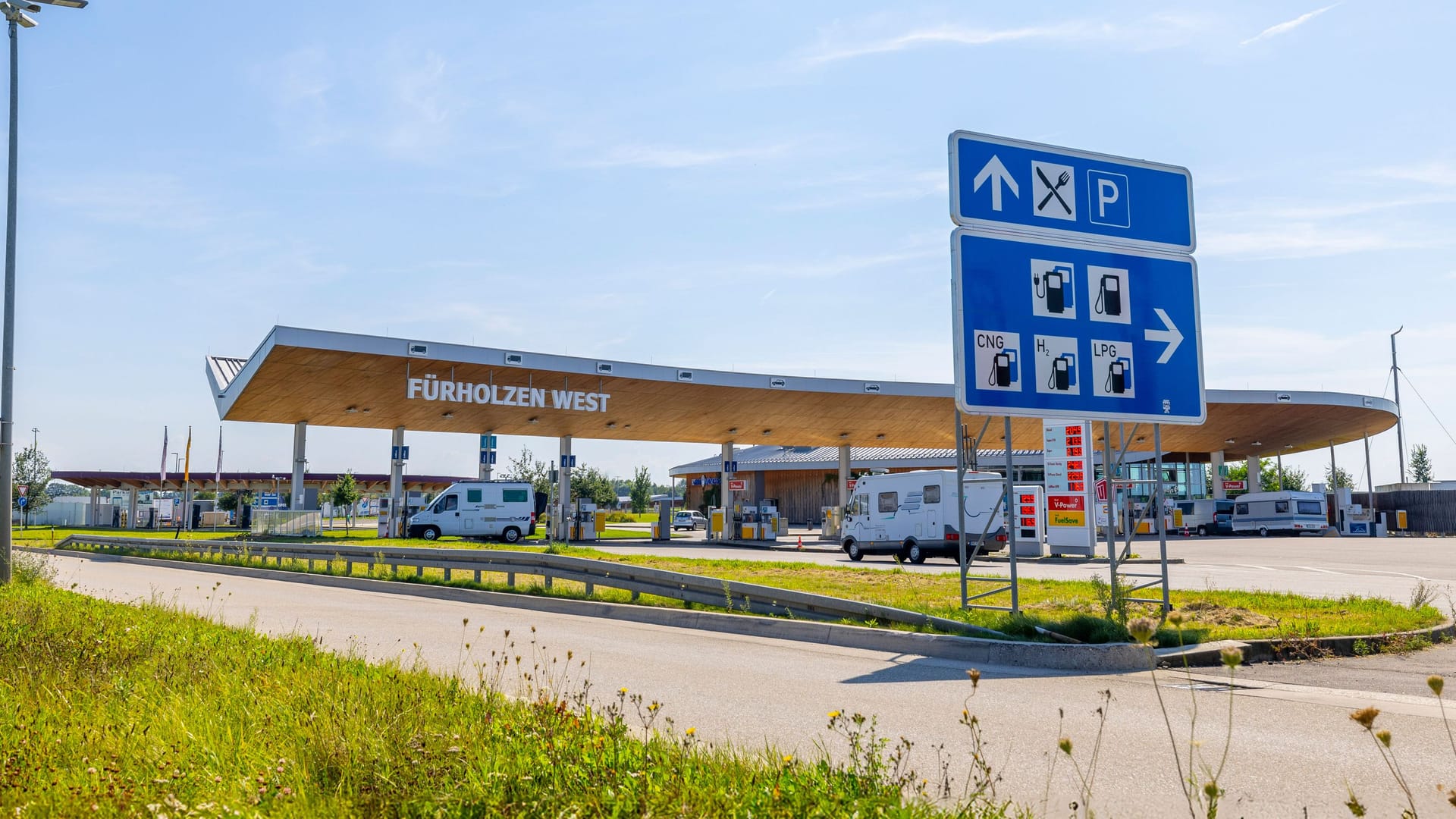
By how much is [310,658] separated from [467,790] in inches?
175

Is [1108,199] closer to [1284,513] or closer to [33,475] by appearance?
[1284,513]

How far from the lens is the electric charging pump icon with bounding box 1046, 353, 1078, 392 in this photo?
1255cm

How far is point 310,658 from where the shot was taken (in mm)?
8055

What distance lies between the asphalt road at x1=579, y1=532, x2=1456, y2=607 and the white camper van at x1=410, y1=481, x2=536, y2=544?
4.08 m

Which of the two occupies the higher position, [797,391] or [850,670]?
[797,391]

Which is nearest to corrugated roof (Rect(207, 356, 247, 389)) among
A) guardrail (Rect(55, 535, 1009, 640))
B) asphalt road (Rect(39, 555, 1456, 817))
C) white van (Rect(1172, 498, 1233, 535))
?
guardrail (Rect(55, 535, 1009, 640))

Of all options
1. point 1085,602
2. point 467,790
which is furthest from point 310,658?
point 1085,602

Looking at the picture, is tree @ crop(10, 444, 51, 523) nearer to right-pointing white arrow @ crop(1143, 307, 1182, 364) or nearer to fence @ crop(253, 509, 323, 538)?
fence @ crop(253, 509, 323, 538)

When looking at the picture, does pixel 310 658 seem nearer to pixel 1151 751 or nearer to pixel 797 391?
pixel 1151 751

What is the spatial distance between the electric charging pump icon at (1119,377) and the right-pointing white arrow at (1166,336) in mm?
473

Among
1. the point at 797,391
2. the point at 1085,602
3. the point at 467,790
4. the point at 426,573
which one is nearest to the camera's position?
the point at 467,790

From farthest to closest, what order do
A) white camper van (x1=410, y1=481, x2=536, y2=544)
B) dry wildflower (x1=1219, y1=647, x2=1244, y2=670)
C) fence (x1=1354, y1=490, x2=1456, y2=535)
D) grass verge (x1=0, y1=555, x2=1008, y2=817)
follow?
1. fence (x1=1354, y1=490, x2=1456, y2=535)
2. white camper van (x1=410, y1=481, x2=536, y2=544)
3. grass verge (x1=0, y1=555, x2=1008, y2=817)
4. dry wildflower (x1=1219, y1=647, x2=1244, y2=670)

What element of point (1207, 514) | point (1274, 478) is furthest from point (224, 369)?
point (1274, 478)

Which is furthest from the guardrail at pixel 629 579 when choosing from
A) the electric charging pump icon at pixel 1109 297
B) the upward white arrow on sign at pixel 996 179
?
the upward white arrow on sign at pixel 996 179
